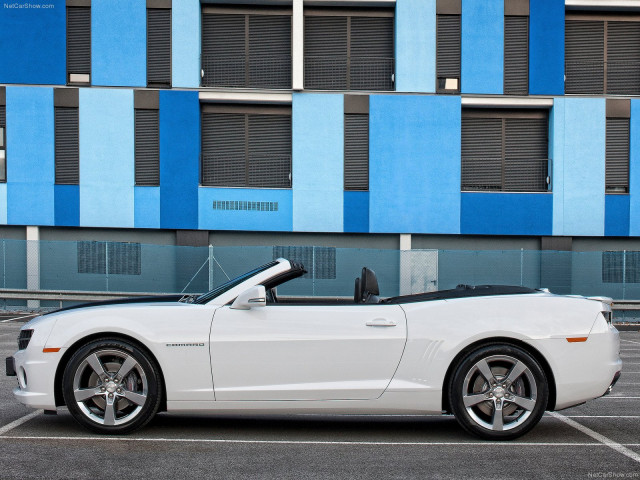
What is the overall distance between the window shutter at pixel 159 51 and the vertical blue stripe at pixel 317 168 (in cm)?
421

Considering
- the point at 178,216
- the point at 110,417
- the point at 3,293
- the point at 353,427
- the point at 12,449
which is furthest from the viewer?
the point at 178,216

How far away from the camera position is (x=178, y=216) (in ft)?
74.1

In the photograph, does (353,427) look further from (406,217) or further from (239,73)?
(239,73)

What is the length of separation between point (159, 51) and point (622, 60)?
14.8 m

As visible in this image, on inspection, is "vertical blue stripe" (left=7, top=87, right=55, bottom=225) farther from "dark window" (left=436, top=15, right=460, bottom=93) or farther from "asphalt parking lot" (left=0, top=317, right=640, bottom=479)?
"asphalt parking lot" (left=0, top=317, right=640, bottom=479)

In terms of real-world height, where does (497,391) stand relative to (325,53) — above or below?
below

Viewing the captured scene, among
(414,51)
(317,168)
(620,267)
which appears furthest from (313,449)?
(414,51)

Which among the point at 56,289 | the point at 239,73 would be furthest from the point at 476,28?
the point at 56,289

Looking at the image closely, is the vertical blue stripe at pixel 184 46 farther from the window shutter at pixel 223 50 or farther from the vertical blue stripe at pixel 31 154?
the vertical blue stripe at pixel 31 154

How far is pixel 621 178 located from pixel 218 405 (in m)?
20.8

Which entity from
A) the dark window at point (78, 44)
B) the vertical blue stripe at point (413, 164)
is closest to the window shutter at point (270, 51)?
the vertical blue stripe at point (413, 164)

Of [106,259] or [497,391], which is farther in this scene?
[106,259]

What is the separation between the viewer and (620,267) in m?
21.1

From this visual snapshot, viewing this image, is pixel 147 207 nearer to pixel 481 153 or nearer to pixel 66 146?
pixel 66 146
